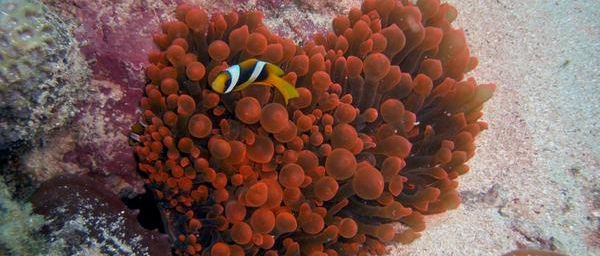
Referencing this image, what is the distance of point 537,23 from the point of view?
4609 mm

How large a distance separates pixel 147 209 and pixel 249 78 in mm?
1256

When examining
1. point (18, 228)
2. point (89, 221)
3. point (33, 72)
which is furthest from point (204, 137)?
point (18, 228)

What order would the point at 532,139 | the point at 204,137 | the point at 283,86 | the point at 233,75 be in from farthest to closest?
the point at 532,139, the point at 204,137, the point at 283,86, the point at 233,75

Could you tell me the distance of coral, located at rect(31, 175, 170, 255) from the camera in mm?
2154

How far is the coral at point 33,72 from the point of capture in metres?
2.00

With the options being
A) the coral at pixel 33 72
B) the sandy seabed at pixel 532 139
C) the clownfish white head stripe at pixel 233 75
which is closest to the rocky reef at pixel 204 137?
the coral at pixel 33 72

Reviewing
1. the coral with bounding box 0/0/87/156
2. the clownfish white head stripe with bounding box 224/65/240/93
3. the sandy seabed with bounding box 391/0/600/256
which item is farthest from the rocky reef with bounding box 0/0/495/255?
the sandy seabed with bounding box 391/0/600/256

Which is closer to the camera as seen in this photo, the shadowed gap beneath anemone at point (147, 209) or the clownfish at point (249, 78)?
the clownfish at point (249, 78)

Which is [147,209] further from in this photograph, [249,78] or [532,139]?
[532,139]

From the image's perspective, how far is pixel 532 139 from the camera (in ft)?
12.1

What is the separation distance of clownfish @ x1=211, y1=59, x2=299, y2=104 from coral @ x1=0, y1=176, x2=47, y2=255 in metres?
1.14

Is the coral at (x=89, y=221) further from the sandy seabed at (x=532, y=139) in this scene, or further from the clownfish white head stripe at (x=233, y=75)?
the sandy seabed at (x=532, y=139)

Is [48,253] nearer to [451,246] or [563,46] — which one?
[451,246]

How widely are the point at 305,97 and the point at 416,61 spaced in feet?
3.36
